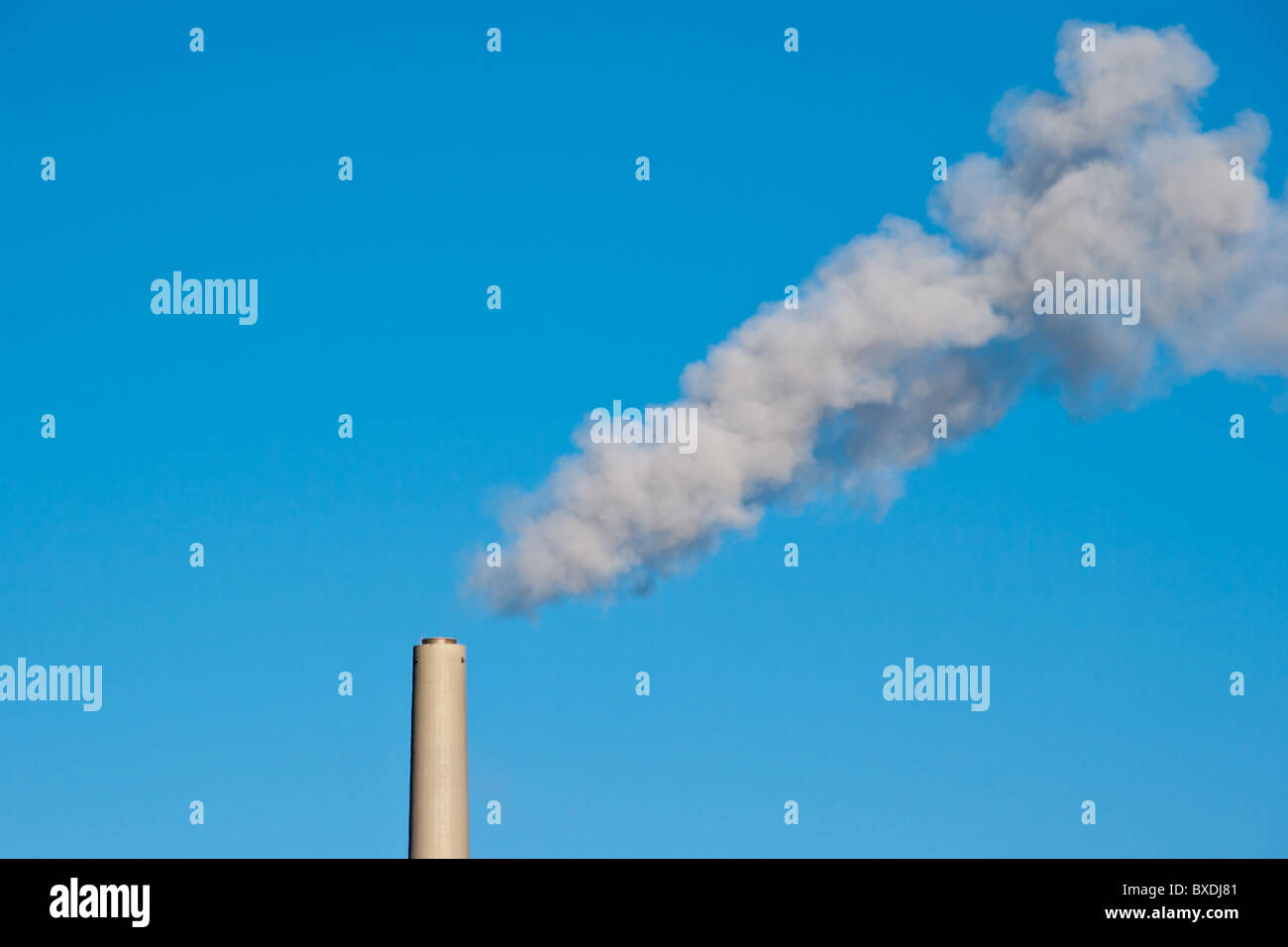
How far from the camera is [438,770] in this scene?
57.0 meters

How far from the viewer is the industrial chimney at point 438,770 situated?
57.1m

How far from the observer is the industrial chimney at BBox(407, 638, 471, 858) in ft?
187
